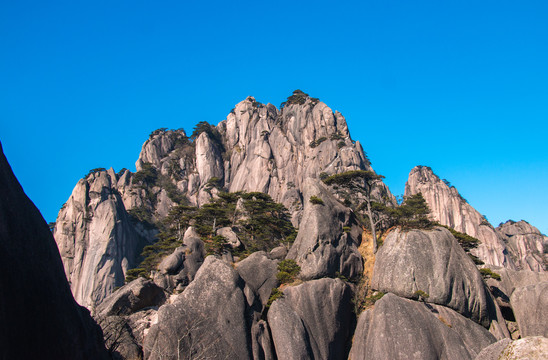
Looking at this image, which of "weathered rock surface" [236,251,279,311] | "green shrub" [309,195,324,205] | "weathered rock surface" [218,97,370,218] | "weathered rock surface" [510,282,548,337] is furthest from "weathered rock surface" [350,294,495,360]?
"weathered rock surface" [218,97,370,218]

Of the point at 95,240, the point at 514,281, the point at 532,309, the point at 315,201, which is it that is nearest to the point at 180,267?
the point at 315,201

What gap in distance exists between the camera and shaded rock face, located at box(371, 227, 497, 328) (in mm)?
26453

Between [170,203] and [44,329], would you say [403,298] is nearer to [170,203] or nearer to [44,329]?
[44,329]

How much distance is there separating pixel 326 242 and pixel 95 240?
2284 inches

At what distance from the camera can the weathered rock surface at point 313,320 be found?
2327cm

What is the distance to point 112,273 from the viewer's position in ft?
227

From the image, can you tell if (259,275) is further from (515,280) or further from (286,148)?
(286,148)

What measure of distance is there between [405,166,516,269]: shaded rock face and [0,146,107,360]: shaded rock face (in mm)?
84726

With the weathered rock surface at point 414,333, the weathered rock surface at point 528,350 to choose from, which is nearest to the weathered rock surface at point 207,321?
the weathered rock surface at point 414,333

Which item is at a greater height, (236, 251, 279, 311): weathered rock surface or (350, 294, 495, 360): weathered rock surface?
(236, 251, 279, 311): weathered rock surface

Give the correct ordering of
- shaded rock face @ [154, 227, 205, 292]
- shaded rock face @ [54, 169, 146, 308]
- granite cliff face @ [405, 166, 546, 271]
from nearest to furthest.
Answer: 1. shaded rock face @ [154, 227, 205, 292]
2. shaded rock face @ [54, 169, 146, 308]
3. granite cliff face @ [405, 166, 546, 271]

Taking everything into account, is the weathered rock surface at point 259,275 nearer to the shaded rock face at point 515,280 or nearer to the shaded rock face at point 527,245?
the shaded rock face at point 515,280

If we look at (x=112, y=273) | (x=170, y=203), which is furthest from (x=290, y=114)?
(x=112, y=273)

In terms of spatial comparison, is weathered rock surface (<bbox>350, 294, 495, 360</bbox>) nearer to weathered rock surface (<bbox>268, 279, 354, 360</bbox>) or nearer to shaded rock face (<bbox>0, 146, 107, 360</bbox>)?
weathered rock surface (<bbox>268, 279, 354, 360</bbox>)
